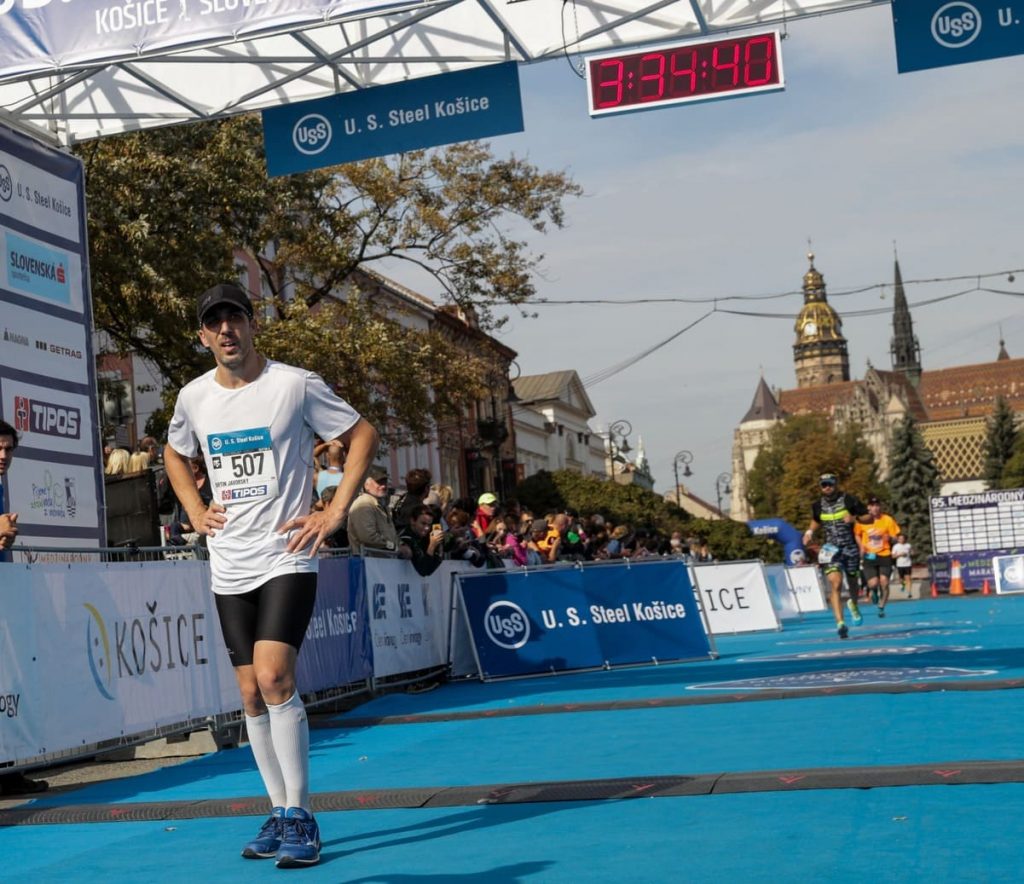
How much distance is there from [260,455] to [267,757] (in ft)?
3.75

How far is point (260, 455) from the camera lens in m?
5.85

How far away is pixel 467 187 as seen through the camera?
33.6 meters

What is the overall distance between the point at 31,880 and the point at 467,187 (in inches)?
1128

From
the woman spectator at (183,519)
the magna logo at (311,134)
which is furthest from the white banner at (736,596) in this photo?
the magna logo at (311,134)

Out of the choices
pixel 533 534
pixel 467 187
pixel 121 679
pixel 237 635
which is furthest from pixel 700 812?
pixel 467 187

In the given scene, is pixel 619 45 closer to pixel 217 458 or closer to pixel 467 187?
pixel 217 458

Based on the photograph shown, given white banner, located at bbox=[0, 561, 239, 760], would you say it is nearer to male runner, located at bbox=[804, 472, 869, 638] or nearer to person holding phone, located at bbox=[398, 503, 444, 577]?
person holding phone, located at bbox=[398, 503, 444, 577]

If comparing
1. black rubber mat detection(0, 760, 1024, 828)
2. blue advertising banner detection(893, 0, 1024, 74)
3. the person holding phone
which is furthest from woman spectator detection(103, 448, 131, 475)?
black rubber mat detection(0, 760, 1024, 828)

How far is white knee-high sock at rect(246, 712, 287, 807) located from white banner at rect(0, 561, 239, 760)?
284cm

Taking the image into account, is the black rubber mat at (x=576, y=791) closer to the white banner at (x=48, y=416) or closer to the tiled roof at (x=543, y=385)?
the white banner at (x=48, y=416)

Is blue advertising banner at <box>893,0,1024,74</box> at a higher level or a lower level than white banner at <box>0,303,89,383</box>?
higher

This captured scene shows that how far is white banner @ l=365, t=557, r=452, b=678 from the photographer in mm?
14328

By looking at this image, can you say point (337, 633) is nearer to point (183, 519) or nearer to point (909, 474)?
point (183, 519)

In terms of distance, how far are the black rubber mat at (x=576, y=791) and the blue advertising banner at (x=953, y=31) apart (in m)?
7.48
